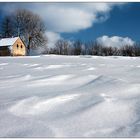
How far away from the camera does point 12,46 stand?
3944 cm

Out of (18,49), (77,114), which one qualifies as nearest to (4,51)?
(18,49)

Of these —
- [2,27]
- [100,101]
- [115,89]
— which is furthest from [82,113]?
[2,27]

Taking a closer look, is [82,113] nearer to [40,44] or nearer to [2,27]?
[40,44]

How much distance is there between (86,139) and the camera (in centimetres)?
134

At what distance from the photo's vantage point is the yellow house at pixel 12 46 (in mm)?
38859

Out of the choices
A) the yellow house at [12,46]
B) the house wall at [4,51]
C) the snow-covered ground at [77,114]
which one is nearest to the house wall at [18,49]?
the yellow house at [12,46]

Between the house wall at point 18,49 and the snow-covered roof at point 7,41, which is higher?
the snow-covered roof at point 7,41

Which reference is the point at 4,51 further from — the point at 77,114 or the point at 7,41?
the point at 77,114

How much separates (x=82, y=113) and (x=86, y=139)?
1.18ft

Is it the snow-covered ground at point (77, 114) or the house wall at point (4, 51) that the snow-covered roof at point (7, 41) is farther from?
the snow-covered ground at point (77, 114)

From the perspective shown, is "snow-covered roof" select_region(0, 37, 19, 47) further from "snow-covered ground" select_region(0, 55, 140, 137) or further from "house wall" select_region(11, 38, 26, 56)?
"snow-covered ground" select_region(0, 55, 140, 137)

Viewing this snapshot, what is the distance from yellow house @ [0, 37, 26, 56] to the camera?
38.9m

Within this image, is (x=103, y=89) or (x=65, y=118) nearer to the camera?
(x=65, y=118)

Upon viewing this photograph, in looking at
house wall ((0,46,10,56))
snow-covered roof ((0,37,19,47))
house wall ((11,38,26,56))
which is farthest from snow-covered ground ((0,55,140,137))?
house wall ((0,46,10,56))
